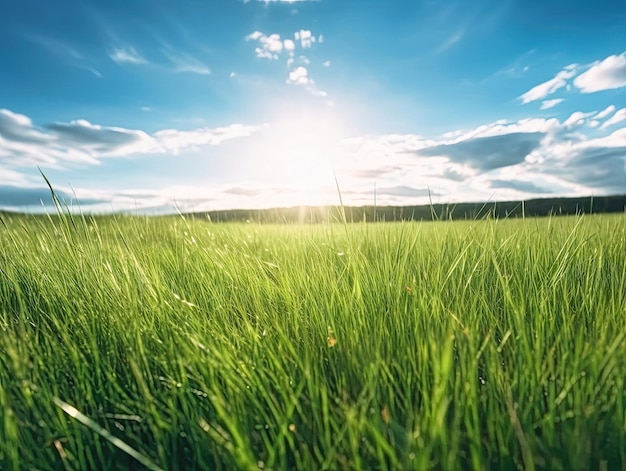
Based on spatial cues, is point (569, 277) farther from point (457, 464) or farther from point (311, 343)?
point (457, 464)

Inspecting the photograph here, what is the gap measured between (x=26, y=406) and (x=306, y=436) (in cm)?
78

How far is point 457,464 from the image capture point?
0.95m

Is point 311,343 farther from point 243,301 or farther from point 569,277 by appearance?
point 569,277

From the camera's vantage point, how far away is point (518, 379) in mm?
1247

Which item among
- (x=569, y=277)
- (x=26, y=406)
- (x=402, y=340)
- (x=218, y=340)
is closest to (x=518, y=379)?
(x=402, y=340)

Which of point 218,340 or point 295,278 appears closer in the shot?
point 218,340

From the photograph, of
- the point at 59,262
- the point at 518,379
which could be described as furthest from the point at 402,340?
Result: the point at 59,262

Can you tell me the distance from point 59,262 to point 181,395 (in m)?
1.59

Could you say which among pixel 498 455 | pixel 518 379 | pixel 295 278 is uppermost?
pixel 295 278

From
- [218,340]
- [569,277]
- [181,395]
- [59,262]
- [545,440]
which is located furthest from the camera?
[59,262]

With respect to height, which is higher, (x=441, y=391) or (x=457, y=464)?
(x=441, y=391)

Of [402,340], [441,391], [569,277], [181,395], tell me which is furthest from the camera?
[569,277]

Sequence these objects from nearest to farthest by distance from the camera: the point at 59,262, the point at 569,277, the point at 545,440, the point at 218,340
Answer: the point at 545,440
the point at 218,340
the point at 569,277
the point at 59,262

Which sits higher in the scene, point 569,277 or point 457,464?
point 569,277
